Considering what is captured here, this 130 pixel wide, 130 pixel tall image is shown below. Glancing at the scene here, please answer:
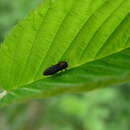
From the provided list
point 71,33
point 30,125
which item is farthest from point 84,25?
point 30,125

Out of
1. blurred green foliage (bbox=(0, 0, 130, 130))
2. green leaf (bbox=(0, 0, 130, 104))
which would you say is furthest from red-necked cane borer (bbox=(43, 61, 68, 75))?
blurred green foliage (bbox=(0, 0, 130, 130))

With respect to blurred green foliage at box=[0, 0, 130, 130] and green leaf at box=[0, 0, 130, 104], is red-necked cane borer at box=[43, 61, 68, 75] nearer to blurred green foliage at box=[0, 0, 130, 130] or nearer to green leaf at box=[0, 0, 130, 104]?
green leaf at box=[0, 0, 130, 104]

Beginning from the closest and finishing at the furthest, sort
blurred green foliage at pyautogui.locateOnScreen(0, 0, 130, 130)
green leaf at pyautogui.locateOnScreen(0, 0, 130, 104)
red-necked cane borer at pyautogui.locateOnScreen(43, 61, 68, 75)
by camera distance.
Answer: green leaf at pyautogui.locateOnScreen(0, 0, 130, 104)
red-necked cane borer at pyautogui.locateOnScreen(43, 61, 68, 75)
blurred green foliage at pyautogui.locateOnScreen(0, 0, 130, 130)

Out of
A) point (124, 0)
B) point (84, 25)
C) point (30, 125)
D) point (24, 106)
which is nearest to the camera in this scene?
point (124, 0)

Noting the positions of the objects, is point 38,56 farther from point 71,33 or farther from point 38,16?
point 38,16

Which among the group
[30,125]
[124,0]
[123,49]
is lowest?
[30,125]

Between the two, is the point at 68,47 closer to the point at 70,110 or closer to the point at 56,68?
the point at 56,68

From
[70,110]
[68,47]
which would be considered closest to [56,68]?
[68,47]
